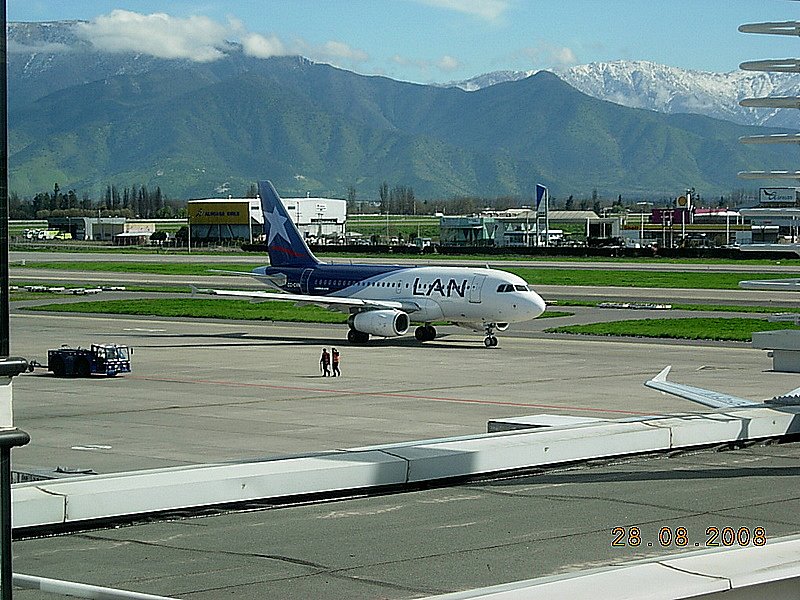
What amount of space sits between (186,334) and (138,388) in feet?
82.0

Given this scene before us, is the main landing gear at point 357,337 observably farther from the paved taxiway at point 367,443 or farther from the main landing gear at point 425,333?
the main landing gear at point 425,333


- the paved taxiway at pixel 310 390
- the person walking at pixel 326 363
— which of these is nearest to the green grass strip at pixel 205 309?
the paved taxiway at pixel 310 390

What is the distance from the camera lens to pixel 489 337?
2368 inches

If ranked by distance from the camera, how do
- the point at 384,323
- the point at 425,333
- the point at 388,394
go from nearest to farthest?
the point at 388,394 → the point at 384,323 → the point at 425,333

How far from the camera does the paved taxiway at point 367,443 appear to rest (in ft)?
34.2

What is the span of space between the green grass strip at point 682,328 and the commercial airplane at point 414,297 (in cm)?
758

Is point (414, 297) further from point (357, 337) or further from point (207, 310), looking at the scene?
point (207, 310)

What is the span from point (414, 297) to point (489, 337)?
4371mm

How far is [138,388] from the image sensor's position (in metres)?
43.2

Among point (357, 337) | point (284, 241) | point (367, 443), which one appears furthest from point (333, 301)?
point (367, 443)

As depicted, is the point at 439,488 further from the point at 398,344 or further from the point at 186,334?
the point at 186,334

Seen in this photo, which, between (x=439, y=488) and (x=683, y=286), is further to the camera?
(x=683, y=286)

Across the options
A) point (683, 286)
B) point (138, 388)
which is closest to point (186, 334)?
point (138, 388)
